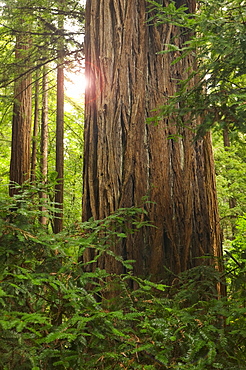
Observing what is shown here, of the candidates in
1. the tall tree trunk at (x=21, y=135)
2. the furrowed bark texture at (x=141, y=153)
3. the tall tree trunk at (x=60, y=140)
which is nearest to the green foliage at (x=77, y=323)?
the furrowed bark texture at (x=141, y=153)

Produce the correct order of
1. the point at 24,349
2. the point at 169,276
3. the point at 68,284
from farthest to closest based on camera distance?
the point at 169,276, the point at 68,284, the point at 24,349

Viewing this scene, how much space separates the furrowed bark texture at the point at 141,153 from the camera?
285 centimetres

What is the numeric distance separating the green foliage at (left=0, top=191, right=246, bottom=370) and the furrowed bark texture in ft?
A: 2.54

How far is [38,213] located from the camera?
195 centimetres

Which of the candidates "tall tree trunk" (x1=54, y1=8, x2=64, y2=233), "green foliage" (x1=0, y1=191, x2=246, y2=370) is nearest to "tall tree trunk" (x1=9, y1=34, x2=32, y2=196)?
"tall tree trunk" (x1=54, y1=8, x2=64, y2=233)

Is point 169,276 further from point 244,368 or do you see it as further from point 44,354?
point 44,354

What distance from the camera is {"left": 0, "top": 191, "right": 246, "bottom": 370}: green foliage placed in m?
1.42

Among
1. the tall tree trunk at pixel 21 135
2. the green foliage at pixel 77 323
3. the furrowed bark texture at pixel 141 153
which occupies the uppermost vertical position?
the tall tree trunk at pixel 21 135

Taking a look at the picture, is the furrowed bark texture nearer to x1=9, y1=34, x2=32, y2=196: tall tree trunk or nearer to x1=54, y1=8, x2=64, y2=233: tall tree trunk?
x1=54, y1=8, x2=64, y2=233: tall tree trunk

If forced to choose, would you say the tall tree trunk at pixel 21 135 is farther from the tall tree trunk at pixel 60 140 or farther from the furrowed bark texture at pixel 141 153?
the furrowed bark texture at pixel 141 153

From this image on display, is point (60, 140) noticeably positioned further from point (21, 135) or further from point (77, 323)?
point (77, 323)

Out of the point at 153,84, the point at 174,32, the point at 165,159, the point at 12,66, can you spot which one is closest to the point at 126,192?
the point at 165,159

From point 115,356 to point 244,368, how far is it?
59 cm

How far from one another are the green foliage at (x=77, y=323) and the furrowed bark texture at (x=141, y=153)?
77 cm
